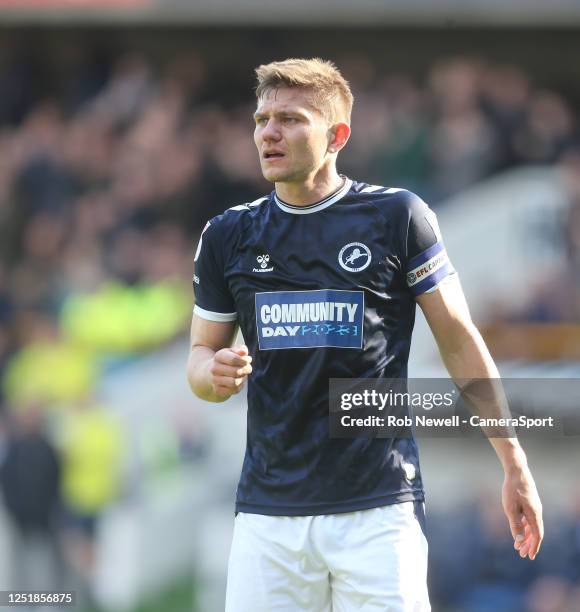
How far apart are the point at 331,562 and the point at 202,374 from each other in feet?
2.47

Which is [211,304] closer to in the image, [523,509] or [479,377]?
[479,377]

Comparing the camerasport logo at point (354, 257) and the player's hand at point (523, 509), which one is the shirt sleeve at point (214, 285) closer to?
the camerasport logo at point (354, 257)

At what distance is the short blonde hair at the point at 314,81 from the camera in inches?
172

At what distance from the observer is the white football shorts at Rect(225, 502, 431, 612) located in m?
4.08

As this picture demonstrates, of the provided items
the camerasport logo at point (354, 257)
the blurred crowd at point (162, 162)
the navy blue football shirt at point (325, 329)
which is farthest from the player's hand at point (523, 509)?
the blurred crowd at point (162, 162)

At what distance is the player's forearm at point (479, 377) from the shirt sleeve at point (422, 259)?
174mm

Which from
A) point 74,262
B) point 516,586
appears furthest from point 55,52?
point 516,586

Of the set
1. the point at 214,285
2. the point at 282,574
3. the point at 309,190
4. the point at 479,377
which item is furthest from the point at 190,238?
the point at 282,574

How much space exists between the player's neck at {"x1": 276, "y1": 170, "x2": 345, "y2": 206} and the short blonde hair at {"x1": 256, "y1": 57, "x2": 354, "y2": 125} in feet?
0.71

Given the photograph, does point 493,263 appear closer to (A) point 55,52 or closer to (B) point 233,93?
(B) point 233,93

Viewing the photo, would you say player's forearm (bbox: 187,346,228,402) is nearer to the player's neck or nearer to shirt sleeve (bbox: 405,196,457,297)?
the player's neck

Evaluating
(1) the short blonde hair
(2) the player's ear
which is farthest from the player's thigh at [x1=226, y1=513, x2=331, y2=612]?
(1) the short blonde hair

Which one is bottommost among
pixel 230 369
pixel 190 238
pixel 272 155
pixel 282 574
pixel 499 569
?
pixel 282 574

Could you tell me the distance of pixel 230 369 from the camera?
13.0ft
